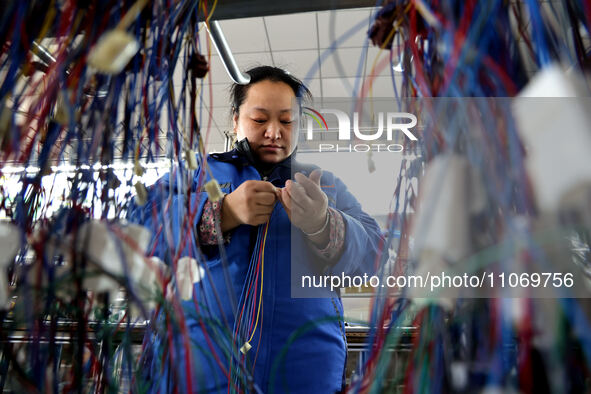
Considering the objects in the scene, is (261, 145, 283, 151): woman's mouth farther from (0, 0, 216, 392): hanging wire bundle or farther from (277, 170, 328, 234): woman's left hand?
(0, 0, 216, 392): hanging wire bundle

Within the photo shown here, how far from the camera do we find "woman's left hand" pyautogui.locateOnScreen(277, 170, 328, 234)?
48 centimetres

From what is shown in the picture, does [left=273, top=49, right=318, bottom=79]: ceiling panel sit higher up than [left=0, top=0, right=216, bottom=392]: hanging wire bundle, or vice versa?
[left=273, top=49, right=318, bottom=79]: ceiling panel

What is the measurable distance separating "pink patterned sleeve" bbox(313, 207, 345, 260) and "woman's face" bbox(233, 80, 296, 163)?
0.71ft

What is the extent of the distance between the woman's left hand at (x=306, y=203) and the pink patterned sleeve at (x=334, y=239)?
2cm

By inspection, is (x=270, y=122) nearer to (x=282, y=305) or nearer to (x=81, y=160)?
(x=282, y=305)

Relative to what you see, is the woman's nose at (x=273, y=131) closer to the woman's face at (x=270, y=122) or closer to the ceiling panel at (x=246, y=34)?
the woman's face at (x=270, y=122)

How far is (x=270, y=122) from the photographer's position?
0.73 metres

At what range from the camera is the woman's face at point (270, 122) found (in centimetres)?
72

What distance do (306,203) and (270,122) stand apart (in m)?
0.28

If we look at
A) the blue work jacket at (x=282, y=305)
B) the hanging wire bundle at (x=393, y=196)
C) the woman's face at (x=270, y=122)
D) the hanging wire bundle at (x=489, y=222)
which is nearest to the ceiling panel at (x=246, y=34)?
the woman's face at (x=270, y=122)

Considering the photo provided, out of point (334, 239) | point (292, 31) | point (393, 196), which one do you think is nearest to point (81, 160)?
point (393, 196)

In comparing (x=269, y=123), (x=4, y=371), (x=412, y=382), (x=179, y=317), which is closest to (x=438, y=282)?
(x=412, y=382)

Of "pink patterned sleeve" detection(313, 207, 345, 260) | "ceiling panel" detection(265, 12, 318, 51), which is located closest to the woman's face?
"pink patterned sleeve" detection(313, 207, 345, 260)

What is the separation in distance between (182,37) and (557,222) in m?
0.32
